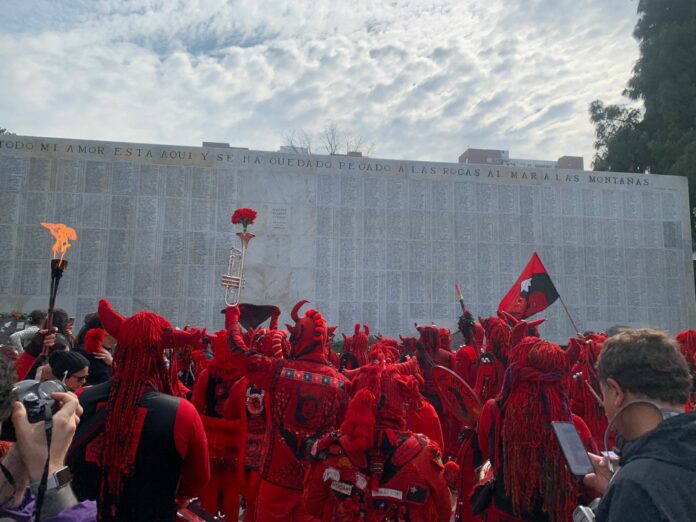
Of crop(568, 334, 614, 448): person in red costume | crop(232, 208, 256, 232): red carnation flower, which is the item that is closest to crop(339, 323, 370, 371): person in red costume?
crop(568, 334, 614, 448): person in red costume

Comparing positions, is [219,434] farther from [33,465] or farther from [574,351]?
[574,351]

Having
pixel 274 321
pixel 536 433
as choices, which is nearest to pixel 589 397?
pixel 536 433

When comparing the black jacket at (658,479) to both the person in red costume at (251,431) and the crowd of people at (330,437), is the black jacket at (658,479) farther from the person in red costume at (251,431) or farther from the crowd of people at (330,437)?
the person in red costume at (251,431)

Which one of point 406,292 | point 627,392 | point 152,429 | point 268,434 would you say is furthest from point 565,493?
point 406,292

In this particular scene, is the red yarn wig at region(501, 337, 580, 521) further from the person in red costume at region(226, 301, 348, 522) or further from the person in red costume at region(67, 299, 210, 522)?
the person in red costume at region(67, 299, 210, 522)

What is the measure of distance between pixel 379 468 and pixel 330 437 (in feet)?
0.88

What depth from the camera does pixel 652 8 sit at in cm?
2652

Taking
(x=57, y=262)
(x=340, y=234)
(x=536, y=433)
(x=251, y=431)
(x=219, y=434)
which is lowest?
(x=219, y=434)

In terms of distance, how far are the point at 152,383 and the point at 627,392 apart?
6.95ft

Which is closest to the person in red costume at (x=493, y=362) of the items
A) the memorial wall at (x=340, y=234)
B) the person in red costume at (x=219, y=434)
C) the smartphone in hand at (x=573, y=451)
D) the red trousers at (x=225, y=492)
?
the person in red costume at (x=219, y=434)

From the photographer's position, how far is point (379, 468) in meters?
2.58

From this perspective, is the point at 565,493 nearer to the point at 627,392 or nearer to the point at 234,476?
the point at 627,392

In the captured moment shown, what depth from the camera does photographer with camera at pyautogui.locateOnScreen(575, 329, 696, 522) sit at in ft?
4.51

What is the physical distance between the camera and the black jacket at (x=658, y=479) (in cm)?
136
